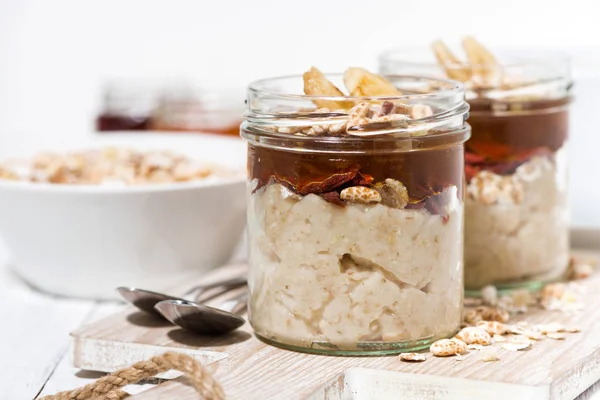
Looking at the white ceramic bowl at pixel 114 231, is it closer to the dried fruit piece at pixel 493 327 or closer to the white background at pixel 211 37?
the white background at pixel 211 37

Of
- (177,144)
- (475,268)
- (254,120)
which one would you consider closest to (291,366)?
(254,120)

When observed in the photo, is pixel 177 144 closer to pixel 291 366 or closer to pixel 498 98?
pixel 498 98

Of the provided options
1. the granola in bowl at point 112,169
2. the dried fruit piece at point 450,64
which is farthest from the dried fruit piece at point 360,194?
the granola in bowl at point 112,169

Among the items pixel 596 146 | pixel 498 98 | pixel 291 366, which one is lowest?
pixel 291 366

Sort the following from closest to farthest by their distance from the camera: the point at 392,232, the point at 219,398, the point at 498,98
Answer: the point at 219,398, the point at 392,232, the point at 498,98

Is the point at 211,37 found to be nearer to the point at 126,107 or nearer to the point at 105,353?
the point at 126,107

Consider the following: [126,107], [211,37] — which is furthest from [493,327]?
[211,37]
